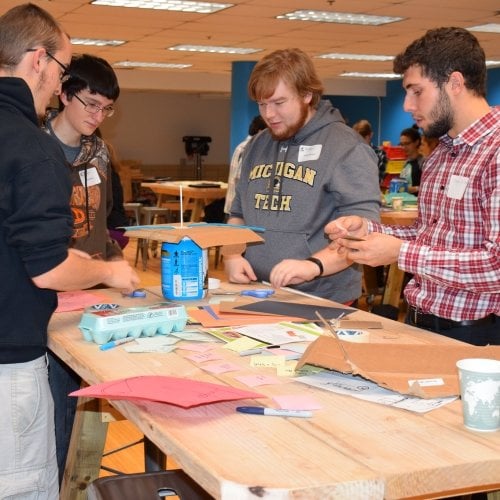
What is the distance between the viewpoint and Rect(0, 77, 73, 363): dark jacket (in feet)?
5.45

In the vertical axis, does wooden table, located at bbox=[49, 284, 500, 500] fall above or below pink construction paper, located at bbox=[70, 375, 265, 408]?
below

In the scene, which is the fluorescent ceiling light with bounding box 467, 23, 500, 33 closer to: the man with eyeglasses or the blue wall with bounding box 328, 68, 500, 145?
the blue wall with bounding box 328, 68, 500, 145

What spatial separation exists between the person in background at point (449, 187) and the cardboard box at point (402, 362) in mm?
343

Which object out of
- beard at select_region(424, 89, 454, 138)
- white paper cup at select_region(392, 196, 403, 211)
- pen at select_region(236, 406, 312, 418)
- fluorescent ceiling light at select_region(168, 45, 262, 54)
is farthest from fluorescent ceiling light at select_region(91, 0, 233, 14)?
pen at select_region(236, 406, 312, 418)

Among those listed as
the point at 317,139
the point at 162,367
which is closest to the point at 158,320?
the point at 162,367

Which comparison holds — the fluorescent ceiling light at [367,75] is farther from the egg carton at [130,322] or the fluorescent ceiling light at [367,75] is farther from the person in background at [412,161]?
the egg carton at [130,322]

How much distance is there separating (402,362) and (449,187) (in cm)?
74

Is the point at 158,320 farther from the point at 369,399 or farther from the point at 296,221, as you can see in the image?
the point at 296,221

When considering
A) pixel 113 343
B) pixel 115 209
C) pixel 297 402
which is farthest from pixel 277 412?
pixel 115 209

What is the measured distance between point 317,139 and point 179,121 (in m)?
17.4

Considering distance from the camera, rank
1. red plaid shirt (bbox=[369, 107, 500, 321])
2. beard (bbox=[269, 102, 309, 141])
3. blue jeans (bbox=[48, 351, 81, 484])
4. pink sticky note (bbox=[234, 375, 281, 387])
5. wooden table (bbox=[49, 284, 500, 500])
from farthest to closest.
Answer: beard (bbox=[269, 102, 309, 141]) → blue jeans (bbox=[48, 351, 81, 484]) → red plaid shirt (bbox=[369, 107, 500, 321]) → pink sticky note (bbox=[234, 375, 281, 387]) → wooden table (bbox=[49, 284, 500, 500])

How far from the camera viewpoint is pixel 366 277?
705cm

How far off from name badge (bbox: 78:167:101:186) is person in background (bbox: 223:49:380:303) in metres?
0.51

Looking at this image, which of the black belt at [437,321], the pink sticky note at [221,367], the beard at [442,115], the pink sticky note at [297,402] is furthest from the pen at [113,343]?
the beard at [442,115]
